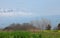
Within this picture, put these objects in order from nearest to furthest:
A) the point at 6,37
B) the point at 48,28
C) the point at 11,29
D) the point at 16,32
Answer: the point at 6,37 < the point at 16,32 < the point at 11,29 < the point at 48,28

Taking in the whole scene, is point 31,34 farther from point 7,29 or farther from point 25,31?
point 7,29

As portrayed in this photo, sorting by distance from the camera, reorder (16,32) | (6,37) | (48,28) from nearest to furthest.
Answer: (6,37)
(16,32)
(48,28)

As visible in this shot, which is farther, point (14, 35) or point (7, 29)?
point (7, 29)

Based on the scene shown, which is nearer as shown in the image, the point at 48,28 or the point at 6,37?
the point at 6,37

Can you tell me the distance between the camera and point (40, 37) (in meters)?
7.51

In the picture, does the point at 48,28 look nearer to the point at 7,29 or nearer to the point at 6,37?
the point at 7,29

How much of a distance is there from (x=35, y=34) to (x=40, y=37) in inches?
9.6

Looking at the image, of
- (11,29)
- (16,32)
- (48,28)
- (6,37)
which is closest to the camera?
(6,37)

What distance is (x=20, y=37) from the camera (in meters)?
7.11

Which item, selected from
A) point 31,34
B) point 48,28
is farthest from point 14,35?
point 48,28

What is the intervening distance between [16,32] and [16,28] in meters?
0.18

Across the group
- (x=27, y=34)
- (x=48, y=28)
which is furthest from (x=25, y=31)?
(x=48, y=28)

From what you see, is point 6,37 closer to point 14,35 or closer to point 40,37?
point 14,35

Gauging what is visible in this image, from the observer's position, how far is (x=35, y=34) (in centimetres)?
764
